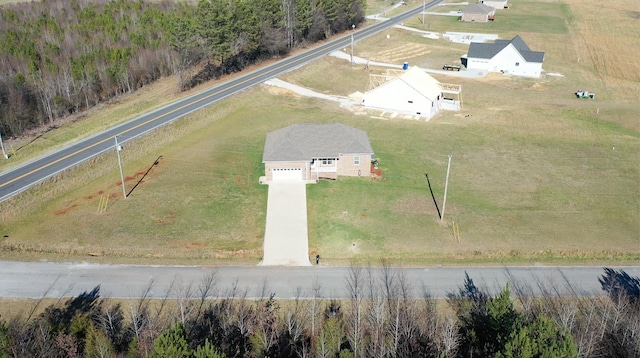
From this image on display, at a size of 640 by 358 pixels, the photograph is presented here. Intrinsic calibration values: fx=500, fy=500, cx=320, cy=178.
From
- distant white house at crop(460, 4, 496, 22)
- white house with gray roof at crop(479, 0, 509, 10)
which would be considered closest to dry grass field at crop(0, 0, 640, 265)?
distant white house at crop(460, 4, 496, 22)

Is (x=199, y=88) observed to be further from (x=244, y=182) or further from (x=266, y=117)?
(x=244, y=182)

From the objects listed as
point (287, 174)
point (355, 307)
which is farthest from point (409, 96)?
point (355, 307)

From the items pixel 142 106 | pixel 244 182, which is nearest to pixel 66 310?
pixel 244 182

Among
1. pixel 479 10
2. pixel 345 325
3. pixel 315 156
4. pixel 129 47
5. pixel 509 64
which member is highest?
pixel 479 10

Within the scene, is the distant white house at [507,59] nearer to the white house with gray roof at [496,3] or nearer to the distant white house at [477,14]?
the distant white house at [477,14]

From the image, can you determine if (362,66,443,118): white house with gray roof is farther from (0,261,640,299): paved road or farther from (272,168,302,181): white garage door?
(0,261,640,299): paved road

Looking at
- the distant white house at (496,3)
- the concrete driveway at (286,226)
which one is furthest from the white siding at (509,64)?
the distant white house at (496,3)

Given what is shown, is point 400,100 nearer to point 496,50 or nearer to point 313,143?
point 313,143
